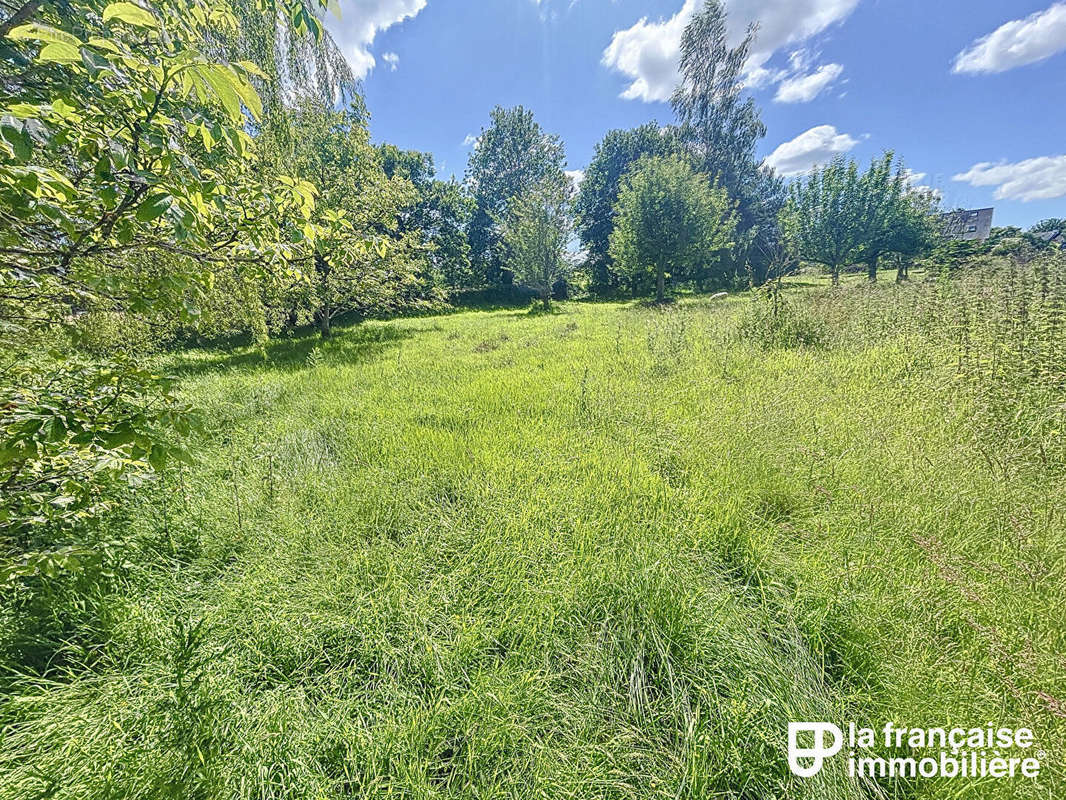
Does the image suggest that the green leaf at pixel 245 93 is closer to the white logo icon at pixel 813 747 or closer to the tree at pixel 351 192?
the white logo icon at pixel 813 747

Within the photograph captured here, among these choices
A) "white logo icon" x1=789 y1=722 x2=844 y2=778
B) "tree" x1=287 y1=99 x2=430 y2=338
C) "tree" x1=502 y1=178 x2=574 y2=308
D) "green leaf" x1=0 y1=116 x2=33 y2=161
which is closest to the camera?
"green leaf" x1=0 y1=116 x2=33 y2=161

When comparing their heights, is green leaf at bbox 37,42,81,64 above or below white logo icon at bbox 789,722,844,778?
above

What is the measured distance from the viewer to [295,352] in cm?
956

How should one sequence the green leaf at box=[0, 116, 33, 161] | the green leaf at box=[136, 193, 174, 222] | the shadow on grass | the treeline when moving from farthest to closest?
the shadow on grass
the treeline
the green leaf at box=[136, 193, 174, 222]
the green leaf at box=[0, 116, 33, 161]

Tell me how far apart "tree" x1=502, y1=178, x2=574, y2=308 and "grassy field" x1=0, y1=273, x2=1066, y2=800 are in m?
16.3

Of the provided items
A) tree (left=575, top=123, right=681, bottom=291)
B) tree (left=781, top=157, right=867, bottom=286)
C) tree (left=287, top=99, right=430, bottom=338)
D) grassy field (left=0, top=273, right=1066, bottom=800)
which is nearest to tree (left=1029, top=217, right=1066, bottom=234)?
tree (left=781, top=157, right=867, bottom=286)

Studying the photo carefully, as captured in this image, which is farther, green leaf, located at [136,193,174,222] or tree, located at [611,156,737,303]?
tree, located at [611,156,737,303]

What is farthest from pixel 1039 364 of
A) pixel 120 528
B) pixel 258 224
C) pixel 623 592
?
pixel 120 528

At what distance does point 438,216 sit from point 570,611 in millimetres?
28084

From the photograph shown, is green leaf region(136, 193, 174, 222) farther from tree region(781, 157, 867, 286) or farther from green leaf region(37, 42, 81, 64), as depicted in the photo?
tree region(781, 157, 867, 286)

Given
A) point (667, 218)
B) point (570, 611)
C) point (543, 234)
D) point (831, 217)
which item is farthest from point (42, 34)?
point (831, 217)

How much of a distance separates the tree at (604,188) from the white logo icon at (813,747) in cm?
2945

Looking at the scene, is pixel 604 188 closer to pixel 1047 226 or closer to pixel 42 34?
pixel 1047 226

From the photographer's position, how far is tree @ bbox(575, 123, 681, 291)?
28.8 m
